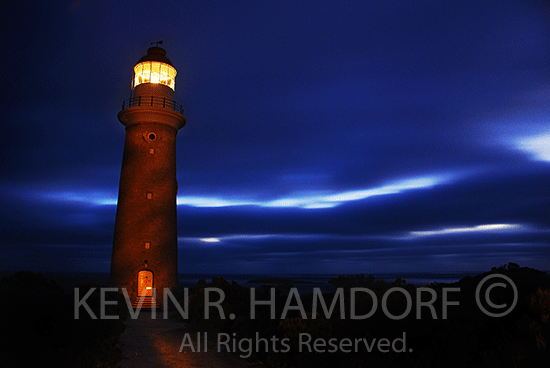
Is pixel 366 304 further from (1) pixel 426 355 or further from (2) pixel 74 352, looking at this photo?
(2) pixel 74 352

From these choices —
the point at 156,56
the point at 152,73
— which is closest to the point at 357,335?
the point at 152,73

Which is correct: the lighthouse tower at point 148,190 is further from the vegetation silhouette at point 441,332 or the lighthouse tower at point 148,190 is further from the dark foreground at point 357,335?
the vegetation silhouette at point 441,332

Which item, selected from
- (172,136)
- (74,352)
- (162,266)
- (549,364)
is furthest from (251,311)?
(172,136)

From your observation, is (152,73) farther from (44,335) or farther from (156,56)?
(44,335)

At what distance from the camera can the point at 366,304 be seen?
30.3 feet

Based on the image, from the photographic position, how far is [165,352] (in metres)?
11.5

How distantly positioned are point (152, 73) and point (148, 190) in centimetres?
768

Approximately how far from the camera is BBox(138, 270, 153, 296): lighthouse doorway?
2355 cm

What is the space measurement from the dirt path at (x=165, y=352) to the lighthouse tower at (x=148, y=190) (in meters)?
A: 6.98

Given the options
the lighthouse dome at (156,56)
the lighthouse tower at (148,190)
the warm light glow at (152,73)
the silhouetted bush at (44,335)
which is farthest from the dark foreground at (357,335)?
the lighthouse dome at (156,56)

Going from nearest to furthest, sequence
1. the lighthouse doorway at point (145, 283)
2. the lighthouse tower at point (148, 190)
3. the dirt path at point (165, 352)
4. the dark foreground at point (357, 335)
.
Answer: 1. the dark foreground at point (357, 335)
2. the dirt path at point (165, 352)
3. the lighthouse tower at point (148, 190)
4. the lighthouse doorway at point (145, 283)

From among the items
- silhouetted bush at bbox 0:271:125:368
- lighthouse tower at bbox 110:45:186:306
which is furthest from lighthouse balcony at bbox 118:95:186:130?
silhouetted bush at bbox 0:271:125:368

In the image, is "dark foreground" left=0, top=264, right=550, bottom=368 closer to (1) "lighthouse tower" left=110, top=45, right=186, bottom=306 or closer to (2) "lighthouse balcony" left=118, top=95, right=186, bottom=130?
(1) "lighthouse tower" left=110, top=45, right=186, bottom=306

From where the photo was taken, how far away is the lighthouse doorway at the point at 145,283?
2355cm
